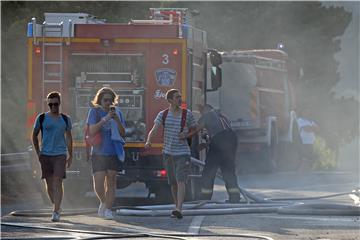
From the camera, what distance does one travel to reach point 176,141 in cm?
1516

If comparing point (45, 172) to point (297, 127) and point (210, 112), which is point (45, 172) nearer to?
point (210, 112)

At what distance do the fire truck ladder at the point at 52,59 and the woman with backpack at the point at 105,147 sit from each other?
10.3 ft

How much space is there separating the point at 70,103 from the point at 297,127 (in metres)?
17.5

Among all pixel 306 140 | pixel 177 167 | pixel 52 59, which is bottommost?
pixel 306 140

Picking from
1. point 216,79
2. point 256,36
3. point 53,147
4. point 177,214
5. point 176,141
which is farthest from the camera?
point 256,36

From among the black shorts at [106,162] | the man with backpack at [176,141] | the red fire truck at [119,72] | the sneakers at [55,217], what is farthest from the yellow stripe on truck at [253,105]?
the sneakers at [55,217]

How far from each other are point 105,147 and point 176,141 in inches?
37.9

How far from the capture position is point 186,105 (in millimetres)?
17797

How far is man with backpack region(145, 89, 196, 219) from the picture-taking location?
15.1 m

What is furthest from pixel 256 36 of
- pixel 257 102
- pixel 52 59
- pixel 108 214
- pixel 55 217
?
pixel 55 217

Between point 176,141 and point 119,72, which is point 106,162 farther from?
point 119,72

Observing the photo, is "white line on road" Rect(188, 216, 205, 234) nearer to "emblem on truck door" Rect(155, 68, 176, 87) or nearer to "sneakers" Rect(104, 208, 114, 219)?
"sneakers" Rect(104, 208, 114, 219)

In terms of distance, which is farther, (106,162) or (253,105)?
(253,105)

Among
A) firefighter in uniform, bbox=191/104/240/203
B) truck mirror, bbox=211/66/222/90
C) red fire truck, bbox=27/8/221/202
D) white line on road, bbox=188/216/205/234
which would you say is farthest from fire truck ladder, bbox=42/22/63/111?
white line on road, bbox=188/216/205/234
